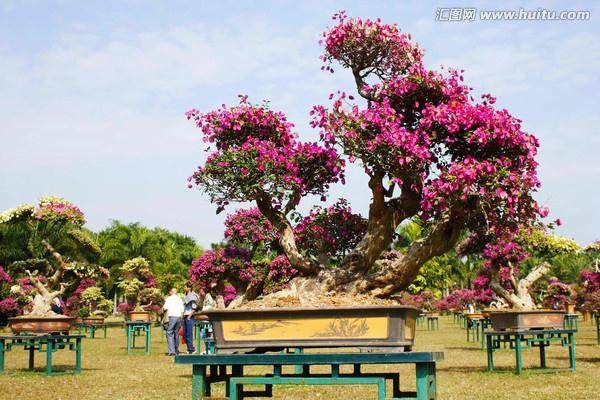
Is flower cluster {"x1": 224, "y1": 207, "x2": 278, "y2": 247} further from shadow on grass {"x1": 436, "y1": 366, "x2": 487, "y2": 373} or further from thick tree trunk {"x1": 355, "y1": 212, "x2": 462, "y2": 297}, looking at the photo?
thick tree trunk {"x1": 355, "y1": 212, "x2": 462, "y2": 297}

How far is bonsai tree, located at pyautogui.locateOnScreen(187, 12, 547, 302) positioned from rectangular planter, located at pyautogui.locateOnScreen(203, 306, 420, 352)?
59.4 inches

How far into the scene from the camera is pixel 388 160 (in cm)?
789

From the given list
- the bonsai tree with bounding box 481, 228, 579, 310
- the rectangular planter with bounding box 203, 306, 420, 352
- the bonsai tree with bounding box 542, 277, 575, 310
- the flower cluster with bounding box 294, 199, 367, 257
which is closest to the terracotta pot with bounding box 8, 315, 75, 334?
the flower cluster with bounding box 294, 199, 367, 257

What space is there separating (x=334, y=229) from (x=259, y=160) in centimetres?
154

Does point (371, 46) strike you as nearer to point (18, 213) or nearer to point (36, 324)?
point (36, 324)

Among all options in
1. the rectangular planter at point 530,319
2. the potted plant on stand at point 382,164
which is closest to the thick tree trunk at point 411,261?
the potted plant on stand at point 382,164

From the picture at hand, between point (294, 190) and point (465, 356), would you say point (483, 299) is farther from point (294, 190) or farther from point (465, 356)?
point (294, 190)

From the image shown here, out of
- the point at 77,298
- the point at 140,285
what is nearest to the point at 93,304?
the point at 77,298

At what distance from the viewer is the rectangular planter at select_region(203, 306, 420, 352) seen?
6352 mm

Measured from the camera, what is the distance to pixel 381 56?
9.00 meters

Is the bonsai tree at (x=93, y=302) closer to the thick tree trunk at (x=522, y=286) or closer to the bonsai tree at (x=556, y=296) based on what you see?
the thick tree trunk at (x=522, y=286)

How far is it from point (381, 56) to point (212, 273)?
16737 mm

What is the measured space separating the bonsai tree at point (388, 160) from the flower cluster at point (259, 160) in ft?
0.04

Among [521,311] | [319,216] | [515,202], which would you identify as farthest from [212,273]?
[515,202]
